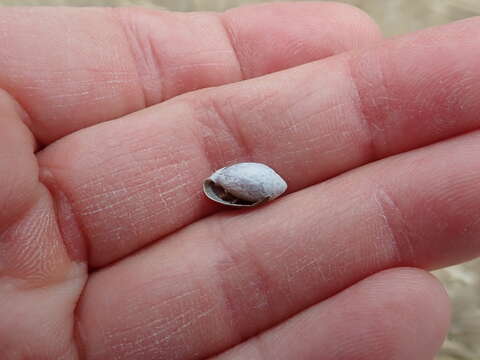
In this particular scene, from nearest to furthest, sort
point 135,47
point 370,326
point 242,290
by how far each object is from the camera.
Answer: point 370,326 < point 242,290 < point 135,47

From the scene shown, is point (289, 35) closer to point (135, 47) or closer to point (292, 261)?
point (135, 47)

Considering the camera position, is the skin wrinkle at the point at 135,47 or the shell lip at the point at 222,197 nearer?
the shell lip at the point at 222,197


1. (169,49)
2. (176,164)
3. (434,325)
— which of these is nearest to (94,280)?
(176,164)

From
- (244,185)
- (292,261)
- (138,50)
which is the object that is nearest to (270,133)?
(244,185)

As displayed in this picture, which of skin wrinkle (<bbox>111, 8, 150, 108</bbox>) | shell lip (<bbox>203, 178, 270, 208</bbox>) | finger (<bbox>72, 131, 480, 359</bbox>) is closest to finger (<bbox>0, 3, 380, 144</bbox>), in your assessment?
skin wrinkle (<bbox>111, 8, 150, 108</bbox>)

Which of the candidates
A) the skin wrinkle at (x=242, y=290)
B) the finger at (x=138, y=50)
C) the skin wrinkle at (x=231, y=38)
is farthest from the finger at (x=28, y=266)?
the skin wrinkle at (x=231, y=38)

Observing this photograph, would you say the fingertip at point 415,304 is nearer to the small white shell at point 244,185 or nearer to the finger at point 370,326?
the finger at point 370,326
